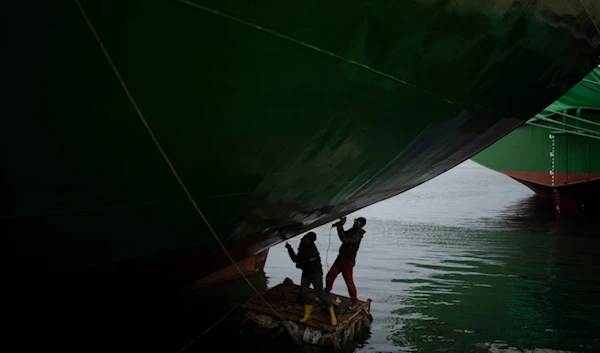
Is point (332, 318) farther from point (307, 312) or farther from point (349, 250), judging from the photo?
point (349, 250)

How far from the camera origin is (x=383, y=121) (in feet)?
16.4

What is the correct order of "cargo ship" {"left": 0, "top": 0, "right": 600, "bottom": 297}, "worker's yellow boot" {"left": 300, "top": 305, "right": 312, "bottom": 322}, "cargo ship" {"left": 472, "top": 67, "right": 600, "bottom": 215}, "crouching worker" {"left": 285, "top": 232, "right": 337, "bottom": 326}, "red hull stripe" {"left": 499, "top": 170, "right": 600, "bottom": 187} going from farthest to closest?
1. "red hull stripe" {"left": 499, "top": 170, "right": 600, "bottom": 187}
2. "cargo ship" {"left": 472, "top": 67, "right": 600, "bottom": 215}
3. "crouching worker" {"left": 285, "top": 232, "right": 337, "bottom": 326}
4. "worker's yellow boot" {"left": 300, "top": 305, "right": 312, "bottom": 322}
5. "cargo ship" {"left": 0, "top": 0, "right": 600, "bottom": 297}

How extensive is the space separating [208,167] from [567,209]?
24.3m

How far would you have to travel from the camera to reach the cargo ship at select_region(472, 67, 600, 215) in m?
21.8

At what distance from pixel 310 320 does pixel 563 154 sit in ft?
62.9

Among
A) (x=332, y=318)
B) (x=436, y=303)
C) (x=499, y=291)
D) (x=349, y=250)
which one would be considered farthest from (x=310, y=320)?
(x=499, y=291)

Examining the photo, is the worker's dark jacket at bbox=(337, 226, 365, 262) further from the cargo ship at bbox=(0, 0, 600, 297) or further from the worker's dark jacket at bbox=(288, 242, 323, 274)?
the cargo ship at bbox=(0, 0, 600, 297)

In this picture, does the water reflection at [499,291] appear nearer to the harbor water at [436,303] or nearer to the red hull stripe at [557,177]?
the harbor water at [436,303]

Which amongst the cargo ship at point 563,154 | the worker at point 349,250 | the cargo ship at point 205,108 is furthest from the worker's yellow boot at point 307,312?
the cargo ship at point 563,154

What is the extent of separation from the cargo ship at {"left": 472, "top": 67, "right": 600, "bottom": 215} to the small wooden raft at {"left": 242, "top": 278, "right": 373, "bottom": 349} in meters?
15.3

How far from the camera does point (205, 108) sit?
332 centimetres

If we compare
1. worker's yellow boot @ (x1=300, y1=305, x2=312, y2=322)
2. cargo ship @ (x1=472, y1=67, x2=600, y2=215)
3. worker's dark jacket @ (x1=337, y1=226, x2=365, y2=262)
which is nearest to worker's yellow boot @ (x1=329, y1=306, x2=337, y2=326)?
worker's yellow boot @ (x1=300, y1=305, x2=312, y2=322)

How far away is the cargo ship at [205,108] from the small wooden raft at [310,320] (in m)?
1.85

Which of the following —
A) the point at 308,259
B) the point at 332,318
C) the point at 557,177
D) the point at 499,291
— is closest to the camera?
the point at 332,318
